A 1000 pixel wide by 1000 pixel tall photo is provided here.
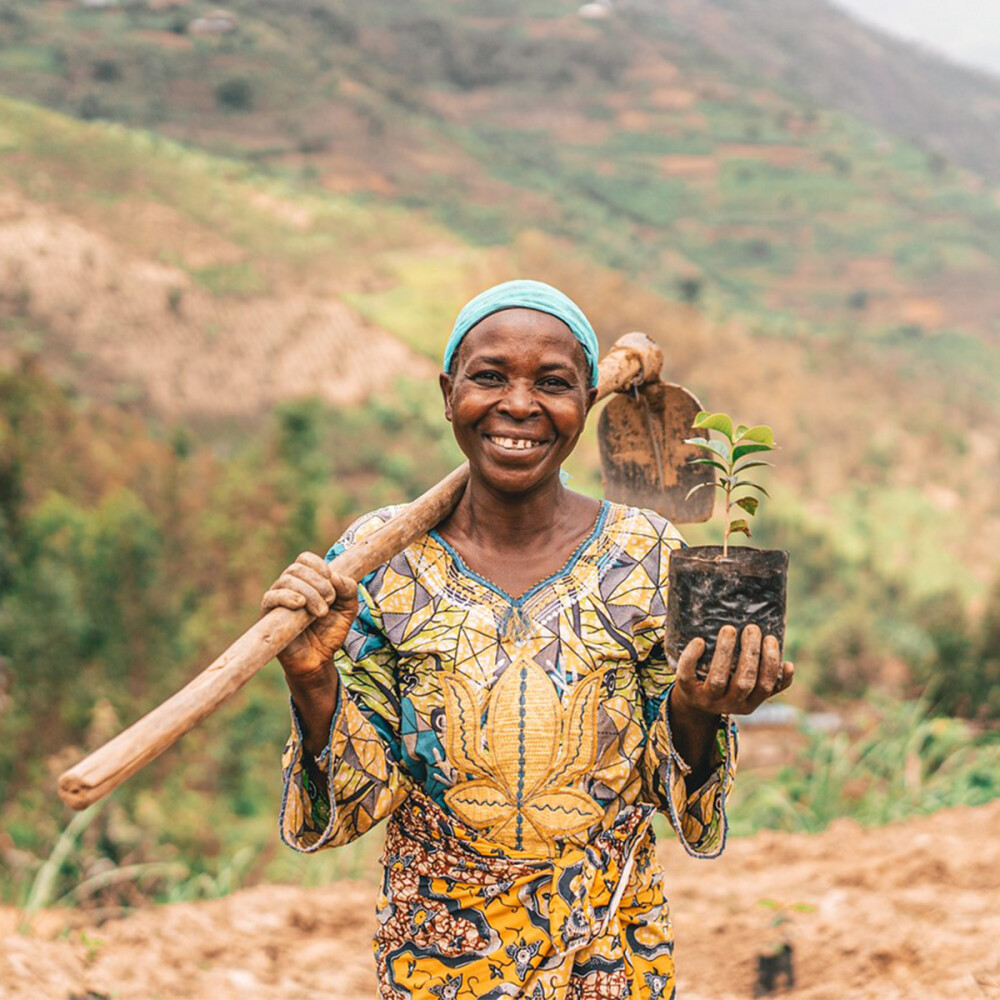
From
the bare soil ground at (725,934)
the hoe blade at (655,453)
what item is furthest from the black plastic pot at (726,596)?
the bare soil ground at (725,934)

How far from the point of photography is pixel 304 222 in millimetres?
23531

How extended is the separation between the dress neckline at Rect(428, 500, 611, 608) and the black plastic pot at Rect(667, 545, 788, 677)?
29 centimetres

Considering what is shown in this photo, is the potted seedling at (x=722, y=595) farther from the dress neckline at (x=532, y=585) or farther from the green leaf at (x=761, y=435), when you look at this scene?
the dress neckline at (x=532, y=585)

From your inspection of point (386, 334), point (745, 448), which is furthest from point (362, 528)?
point (386, 334)

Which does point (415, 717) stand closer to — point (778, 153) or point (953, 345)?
point (953, 345)

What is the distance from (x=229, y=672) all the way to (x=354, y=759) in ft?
1.21

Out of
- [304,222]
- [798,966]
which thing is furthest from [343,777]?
[304,222]

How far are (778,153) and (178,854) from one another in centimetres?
3458

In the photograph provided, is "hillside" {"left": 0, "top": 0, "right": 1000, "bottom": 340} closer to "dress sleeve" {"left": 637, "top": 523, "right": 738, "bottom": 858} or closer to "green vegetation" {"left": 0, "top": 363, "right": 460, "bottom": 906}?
"green vegetation" {"left": 0, "top": 363, "right": 460, "bottom": 906}

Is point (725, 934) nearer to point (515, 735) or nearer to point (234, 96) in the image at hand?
point (515, 735)

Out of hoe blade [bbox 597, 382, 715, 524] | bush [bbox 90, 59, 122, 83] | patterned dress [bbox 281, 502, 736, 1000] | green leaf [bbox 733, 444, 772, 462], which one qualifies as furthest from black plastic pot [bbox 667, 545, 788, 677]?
bush [bbox 90, 59, 122, 83]

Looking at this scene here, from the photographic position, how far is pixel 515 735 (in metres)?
1.69

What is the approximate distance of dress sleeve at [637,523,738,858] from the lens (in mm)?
1725

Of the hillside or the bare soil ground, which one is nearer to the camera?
the bare soil ground
